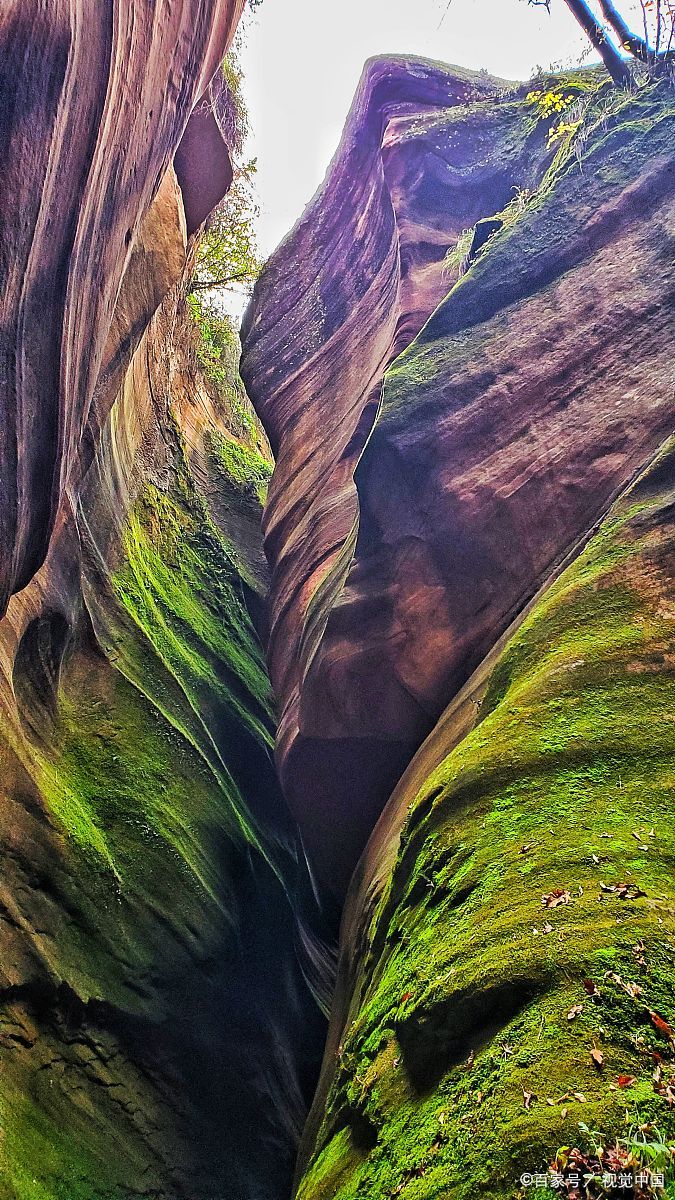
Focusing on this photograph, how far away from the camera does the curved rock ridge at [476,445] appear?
639cm

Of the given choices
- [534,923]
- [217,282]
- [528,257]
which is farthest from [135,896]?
[217,282]

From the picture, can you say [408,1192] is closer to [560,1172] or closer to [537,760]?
[560,1172]

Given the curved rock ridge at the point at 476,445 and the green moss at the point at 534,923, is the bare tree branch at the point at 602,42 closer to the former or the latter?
the curved rock ridge at the point at 476,445

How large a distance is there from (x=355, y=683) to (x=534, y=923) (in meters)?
4.48

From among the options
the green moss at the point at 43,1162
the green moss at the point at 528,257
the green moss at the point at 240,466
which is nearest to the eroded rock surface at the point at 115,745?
the green moss at the point at 43,1162

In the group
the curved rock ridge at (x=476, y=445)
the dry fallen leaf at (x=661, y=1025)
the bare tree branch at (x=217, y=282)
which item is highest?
the bare tree branch at (x=217, y=282)

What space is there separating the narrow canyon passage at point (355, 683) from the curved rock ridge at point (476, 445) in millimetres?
42

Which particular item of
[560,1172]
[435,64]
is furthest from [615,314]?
[435,64]

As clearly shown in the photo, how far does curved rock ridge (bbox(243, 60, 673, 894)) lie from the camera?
639cm

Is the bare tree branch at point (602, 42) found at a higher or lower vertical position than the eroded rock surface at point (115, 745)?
higher

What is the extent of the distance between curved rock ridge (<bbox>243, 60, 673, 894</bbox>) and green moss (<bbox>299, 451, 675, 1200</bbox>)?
147cm

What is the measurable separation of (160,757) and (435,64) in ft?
43.4

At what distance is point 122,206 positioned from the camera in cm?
624

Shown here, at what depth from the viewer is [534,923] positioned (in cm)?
323
